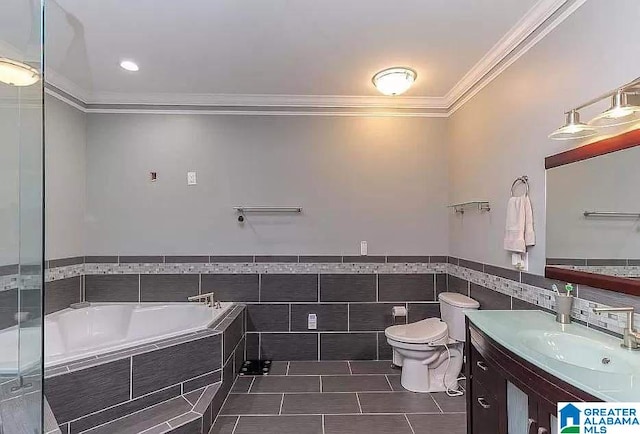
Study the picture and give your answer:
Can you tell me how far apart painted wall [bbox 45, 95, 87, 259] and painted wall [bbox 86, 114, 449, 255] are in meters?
0.09

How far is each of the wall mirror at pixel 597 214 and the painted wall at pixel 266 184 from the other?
162cm

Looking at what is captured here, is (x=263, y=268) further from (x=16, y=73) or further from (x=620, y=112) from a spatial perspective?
(x=620, y=112)

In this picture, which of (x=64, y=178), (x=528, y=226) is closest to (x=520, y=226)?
(x=528, y=226)

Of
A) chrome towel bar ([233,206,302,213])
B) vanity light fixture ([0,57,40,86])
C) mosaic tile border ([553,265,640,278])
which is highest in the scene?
vanity light fixture ([0,57,40,86])

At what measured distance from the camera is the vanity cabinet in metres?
1.30

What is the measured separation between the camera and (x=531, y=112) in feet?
7.58

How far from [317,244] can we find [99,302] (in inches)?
81.7

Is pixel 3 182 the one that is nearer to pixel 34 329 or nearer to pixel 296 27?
pixel 34 329

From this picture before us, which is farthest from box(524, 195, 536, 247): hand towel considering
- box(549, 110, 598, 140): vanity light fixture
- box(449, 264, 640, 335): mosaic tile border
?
box(549, 110, 598, 140): vanity light fixture

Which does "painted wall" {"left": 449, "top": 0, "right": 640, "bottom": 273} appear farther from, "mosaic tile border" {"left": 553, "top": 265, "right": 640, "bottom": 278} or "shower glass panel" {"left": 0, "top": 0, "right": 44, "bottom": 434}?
"shower glass panel" {"left": 0, "top": 0, "right": 44, "bottom": 434}

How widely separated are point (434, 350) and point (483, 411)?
110 cm

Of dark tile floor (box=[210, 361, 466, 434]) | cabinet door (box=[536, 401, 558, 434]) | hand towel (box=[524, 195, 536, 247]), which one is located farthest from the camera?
dark tile floor (box=[210, 361, 466, 434])

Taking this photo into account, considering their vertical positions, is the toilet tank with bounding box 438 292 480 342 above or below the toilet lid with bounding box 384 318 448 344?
above

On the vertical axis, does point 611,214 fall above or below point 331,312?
above
